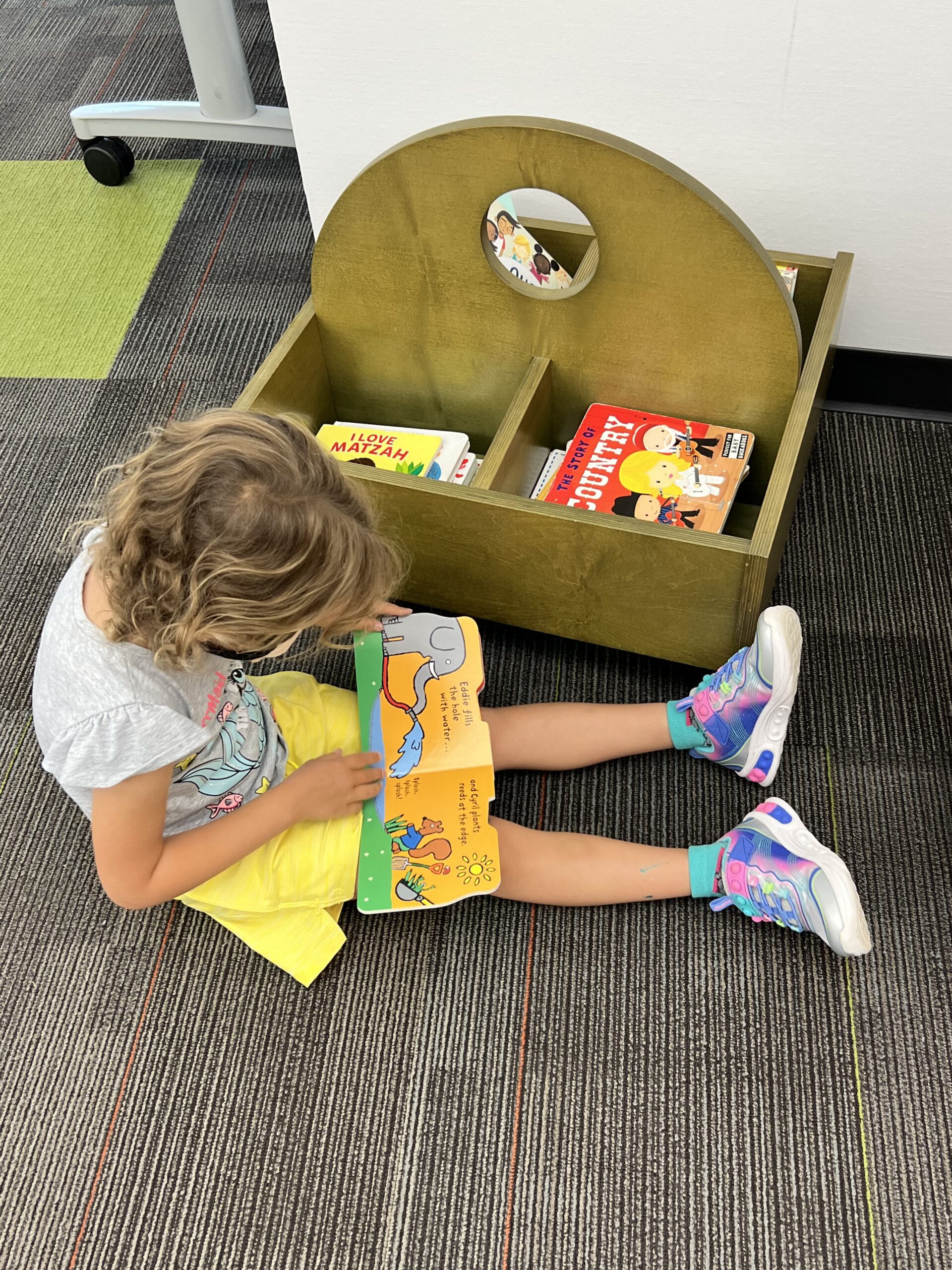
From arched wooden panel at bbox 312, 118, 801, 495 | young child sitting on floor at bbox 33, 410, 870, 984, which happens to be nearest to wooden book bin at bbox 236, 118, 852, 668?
arched wooden panel at bbox 312, 118, 801, 495

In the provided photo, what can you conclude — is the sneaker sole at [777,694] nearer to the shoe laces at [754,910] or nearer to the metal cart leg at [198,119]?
the shoe laces at [754,910]

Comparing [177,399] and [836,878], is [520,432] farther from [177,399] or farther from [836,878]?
[177,399]

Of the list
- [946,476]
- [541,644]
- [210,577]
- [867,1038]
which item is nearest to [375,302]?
[541,644]

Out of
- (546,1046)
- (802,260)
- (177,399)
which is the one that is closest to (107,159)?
(177,399)

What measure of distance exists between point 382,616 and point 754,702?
408 mm

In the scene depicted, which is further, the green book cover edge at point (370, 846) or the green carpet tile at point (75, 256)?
the green carpet tile at point (75, 256)

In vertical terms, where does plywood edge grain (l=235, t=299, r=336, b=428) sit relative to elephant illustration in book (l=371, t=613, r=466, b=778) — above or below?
above

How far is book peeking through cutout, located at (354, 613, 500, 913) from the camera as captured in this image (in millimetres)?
1018

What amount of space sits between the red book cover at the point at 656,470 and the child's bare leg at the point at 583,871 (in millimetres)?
356

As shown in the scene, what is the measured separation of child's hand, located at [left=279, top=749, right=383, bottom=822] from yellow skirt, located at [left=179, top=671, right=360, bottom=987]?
0.02 meters

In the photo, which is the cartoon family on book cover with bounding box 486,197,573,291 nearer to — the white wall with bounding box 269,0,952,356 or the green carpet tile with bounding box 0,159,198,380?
the white wall with bounding box 269,0,952,356

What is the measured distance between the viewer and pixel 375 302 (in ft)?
4.12

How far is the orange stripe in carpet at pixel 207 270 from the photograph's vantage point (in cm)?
174

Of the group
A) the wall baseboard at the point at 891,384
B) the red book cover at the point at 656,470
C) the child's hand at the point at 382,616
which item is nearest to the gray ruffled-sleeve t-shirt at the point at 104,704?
the child's hand at the point at 382,616
